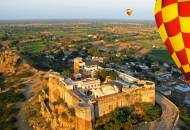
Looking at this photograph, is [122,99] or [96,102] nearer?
[96,102]

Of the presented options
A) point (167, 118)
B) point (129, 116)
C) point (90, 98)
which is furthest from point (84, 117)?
point (167, 118)

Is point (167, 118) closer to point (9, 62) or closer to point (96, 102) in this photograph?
point (96, 102)

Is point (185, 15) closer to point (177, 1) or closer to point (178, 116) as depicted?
point (177, 1)

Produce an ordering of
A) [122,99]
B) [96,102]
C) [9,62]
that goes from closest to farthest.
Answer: [96,102], [122,99], [9,62]

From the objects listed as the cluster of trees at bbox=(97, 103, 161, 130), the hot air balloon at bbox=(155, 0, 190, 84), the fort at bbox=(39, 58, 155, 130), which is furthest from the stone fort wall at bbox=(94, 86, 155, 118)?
the hot air balloon at bbox=(155, 0, 190, 84)

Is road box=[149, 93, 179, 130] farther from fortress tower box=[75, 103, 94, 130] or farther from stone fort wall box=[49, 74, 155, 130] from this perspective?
fortress tower box=[75, 103, 94, 130]

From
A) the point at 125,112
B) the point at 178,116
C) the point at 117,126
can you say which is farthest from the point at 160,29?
the point at 178,116
